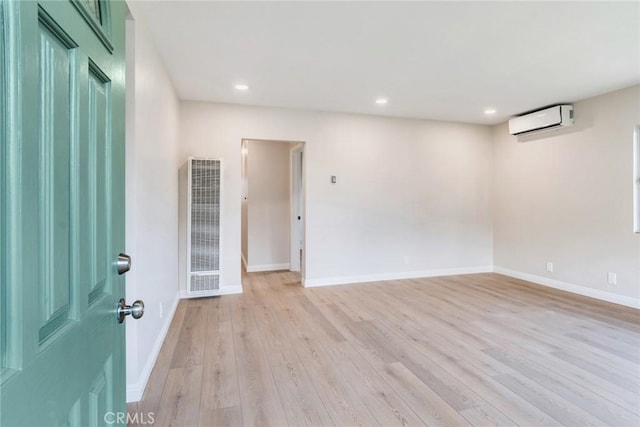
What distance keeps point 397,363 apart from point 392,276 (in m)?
2.68

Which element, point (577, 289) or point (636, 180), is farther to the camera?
point (577, 289)

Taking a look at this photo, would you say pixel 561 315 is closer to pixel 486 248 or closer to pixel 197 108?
pixel 486 248

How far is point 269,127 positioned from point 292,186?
1376mm

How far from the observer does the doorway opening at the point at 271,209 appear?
5.69m

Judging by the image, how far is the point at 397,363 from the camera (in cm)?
243

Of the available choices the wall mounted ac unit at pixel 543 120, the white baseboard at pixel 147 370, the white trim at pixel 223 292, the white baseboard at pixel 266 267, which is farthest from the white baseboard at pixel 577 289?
the white baseboard at pixel 147 370

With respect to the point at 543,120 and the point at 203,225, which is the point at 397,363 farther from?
the point at 543,120

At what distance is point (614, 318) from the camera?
3354mm

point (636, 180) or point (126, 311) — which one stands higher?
point (636, 180)

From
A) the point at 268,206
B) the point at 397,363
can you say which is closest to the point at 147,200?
the point at 397,363

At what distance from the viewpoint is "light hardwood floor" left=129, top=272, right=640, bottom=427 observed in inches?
73.4

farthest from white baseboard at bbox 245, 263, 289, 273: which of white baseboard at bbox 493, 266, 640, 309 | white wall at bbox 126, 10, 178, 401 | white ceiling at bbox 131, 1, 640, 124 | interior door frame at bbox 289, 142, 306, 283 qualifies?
white baseboard at bbox 493, 266, 640, 309

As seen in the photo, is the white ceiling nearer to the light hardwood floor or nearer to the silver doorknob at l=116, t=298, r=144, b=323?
the silver doorknob at l=116, t=298, r=144, b=323

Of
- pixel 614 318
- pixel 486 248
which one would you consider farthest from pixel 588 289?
pixel 486 248
